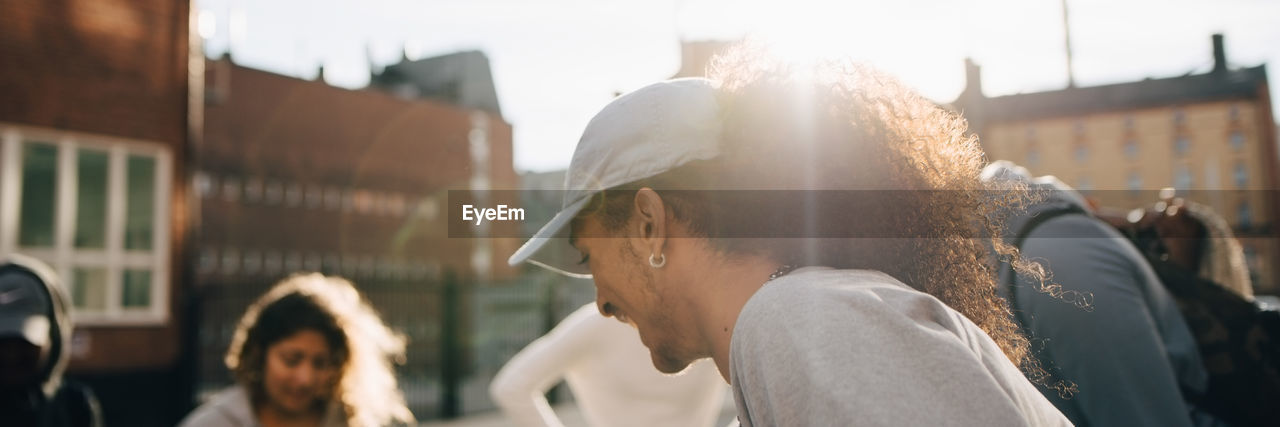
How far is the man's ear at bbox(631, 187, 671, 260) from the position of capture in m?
1.48

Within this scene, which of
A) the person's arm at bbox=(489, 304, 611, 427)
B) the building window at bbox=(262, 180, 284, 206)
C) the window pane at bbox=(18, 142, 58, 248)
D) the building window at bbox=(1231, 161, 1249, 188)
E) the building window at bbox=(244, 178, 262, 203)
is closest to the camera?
the person's arm at bbox=(489, 304, 611, 427)

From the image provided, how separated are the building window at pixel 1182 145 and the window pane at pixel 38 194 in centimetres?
6628

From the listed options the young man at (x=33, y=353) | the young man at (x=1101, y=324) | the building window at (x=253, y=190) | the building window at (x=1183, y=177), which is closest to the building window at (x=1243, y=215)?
the building window at (x=1183, y=177)

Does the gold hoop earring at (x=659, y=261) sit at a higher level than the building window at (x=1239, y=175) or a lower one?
lower

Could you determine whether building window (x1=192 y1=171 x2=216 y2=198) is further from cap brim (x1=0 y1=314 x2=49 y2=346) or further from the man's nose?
the man's nose

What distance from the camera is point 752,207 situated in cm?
140

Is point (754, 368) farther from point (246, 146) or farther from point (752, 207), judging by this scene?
point (246, 146)

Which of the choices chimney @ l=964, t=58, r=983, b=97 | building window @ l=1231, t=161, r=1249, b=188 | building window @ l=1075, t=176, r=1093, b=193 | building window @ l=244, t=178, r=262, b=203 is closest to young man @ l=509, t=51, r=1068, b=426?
building window @ l=244, t=178, r=262, b=203

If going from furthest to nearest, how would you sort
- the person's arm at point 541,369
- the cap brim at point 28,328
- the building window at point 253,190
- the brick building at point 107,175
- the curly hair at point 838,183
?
the building window at point 253,190, the brick building at point 107,175, the cap brim at point 28,328, the person's arm at point 541,369, the curly hair at point 838,183

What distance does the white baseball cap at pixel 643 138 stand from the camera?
57.1 inches

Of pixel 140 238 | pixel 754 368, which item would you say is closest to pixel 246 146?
pixel 140 238

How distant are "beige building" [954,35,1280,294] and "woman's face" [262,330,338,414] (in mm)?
56239

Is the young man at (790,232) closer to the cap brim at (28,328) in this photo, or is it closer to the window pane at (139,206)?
the cap brim at (28,328)

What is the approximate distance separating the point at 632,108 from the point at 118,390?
45.6 ft
